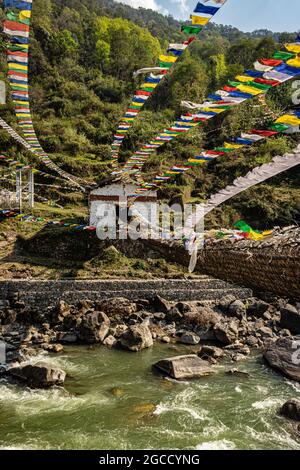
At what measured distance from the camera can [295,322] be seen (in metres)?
12.7

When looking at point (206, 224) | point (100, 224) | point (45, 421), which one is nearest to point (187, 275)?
point (100, 224)

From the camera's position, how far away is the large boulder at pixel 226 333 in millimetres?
11188

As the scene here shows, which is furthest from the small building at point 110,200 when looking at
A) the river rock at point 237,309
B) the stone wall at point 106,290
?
the river rock at point 237,309

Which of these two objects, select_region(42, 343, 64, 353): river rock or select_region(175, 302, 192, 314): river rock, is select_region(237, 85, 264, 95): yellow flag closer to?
select_region(42, 343, 64, 353): river rock

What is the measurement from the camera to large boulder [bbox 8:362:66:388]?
756cm

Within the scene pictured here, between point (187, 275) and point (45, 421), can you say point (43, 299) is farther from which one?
point (45, 421)

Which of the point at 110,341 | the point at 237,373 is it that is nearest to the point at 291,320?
the point at 237,373

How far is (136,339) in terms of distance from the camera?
10430mm

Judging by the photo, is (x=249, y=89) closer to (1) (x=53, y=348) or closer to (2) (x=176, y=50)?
(2) (x=176, y=50)

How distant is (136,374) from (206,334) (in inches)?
149

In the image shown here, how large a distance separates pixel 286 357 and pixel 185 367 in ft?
8.74

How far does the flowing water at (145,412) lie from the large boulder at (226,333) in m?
2.02

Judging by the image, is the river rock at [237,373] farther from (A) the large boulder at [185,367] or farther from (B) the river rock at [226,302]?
(B) the river rock at [226,302]

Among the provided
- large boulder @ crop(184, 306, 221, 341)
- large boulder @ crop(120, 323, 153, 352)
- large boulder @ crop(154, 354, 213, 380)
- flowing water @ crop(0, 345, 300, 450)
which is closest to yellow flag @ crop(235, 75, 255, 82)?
flowing water @ crop(0, 345, 300, 450)
